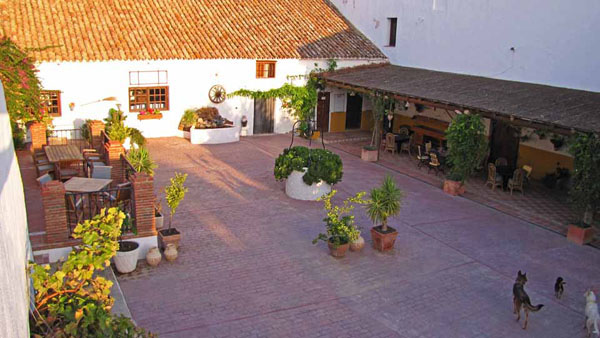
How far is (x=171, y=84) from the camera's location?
20.8m

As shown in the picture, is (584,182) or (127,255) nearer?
(127,255)

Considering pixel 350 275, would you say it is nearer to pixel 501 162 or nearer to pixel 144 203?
pixel 144 203

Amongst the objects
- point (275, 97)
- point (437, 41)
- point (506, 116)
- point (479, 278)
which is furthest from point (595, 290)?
point (275, 97)

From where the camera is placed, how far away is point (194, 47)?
68.8 feet

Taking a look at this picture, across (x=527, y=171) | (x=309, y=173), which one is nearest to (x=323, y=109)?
(x=527, y=171)

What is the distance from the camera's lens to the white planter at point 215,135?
20469mm

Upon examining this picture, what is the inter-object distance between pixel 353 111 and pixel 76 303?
1974cm

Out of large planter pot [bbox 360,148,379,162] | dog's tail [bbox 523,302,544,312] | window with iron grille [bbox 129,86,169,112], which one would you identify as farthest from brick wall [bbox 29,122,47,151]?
dog's tail [bbox 523,302,544,312]

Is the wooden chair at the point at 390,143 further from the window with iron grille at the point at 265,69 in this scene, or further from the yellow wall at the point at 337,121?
the window with iron grille at the point at 265,69

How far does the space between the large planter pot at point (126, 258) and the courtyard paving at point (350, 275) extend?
0.20 meters

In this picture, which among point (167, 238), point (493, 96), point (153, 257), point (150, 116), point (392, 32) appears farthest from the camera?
point (392, 32)

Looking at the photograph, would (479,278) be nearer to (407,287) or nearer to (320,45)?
(407,287)

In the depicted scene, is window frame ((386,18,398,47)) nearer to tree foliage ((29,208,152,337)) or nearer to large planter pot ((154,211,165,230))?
large planter pot ((154,211,165,230))

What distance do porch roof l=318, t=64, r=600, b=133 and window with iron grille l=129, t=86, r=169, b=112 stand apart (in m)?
6.81
